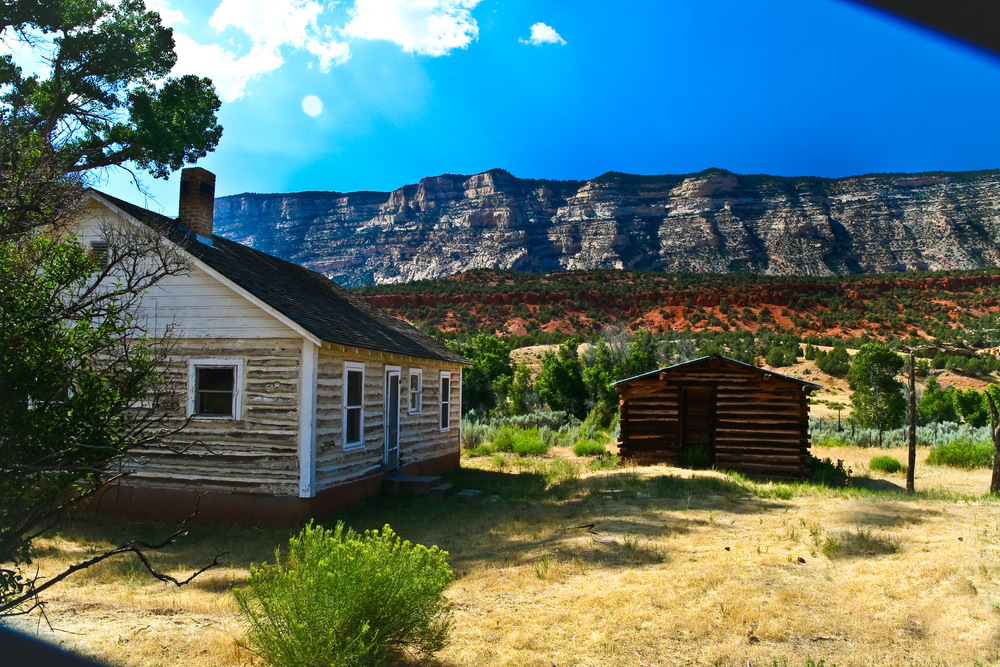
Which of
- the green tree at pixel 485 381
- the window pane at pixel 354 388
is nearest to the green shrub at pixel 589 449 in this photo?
the window pane at pixel 354 388

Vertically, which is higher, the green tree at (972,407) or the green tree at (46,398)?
the green tree at (46,398)

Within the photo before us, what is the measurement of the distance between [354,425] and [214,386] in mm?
2508

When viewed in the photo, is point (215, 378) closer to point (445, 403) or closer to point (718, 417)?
point (445, 403)

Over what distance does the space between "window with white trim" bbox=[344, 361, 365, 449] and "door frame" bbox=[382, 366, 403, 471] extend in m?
1.07

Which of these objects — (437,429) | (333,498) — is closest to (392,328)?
(437,429)

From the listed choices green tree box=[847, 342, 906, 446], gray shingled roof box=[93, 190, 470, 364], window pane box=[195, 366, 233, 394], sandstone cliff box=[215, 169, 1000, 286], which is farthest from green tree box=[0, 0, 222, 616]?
sandstone cliff box=[215, 169, 1000, 286]

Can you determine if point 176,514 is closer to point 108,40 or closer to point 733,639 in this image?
point 733,639

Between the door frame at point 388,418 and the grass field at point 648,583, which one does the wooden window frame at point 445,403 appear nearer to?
the door frame at point 388,418

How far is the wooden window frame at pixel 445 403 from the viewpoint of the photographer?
54.6ft

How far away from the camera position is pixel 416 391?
14906mm

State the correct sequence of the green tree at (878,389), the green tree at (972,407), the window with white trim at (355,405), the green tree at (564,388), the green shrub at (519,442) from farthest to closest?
the green tree at (564,388), the green tree at (972,407), the green tree at (878,389), the green shrub at (519,442), the window with white trim at (355,405)

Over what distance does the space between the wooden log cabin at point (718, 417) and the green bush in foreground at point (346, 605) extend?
12297mm

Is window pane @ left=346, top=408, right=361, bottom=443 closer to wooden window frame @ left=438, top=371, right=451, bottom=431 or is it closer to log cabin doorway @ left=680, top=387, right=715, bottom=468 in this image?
wooden window frame @ left=438, top=371, right=451, bottom=431

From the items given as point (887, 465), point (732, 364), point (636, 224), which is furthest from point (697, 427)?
point (636, 224)
